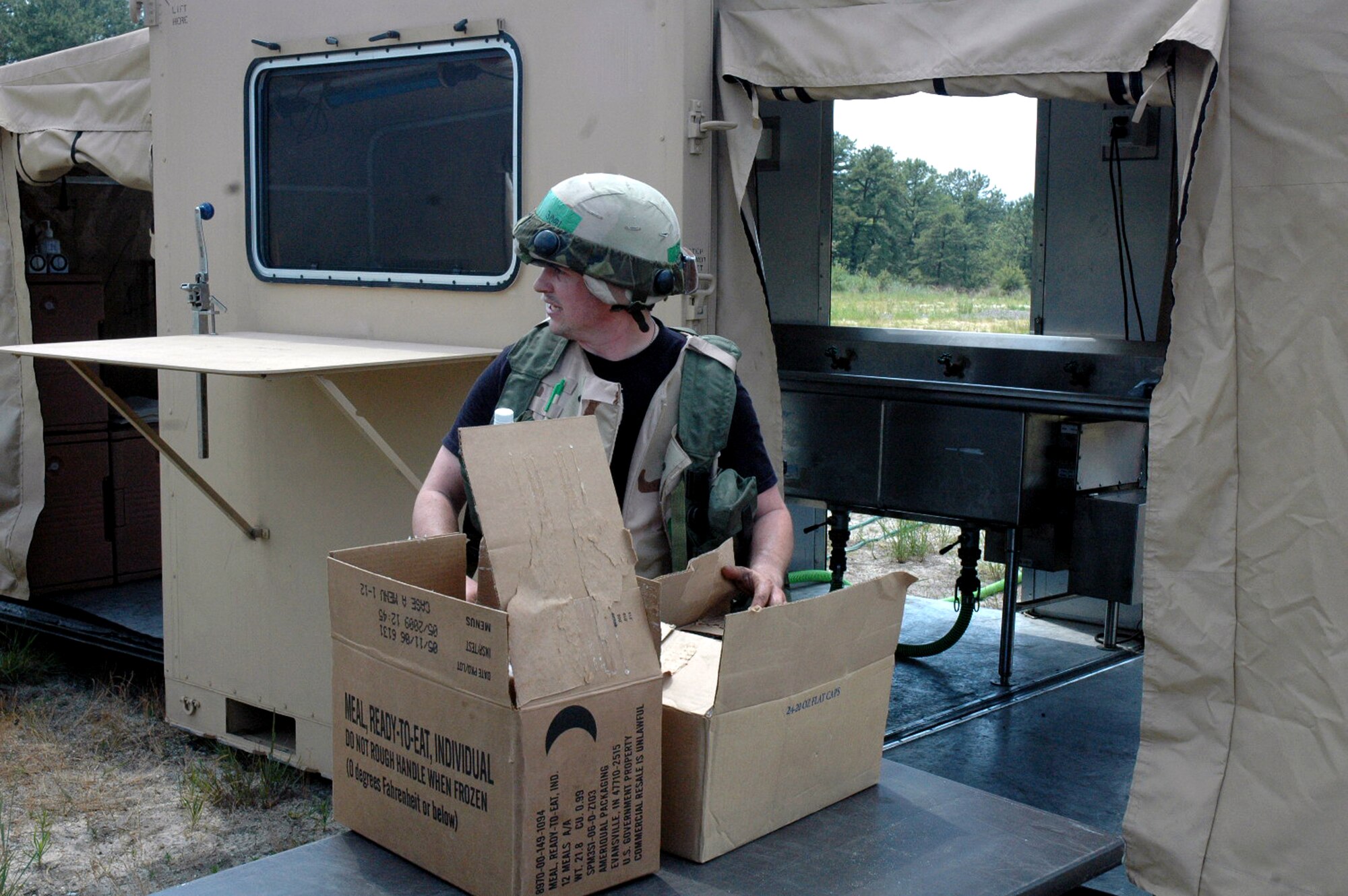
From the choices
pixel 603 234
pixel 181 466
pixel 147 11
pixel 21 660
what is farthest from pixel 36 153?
pixel 603 234

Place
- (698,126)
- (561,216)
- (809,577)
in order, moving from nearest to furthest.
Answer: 1. (561,216)
2. (698,126)
3. (809,577)

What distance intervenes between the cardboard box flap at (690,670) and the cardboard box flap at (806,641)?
3 cm

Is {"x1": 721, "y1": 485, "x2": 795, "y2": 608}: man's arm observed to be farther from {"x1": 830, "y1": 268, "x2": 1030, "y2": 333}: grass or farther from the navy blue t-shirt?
{"x1": 830, "y1": 268, "x2": 1030, "y2": 333}: grass

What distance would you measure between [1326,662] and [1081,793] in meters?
1.44

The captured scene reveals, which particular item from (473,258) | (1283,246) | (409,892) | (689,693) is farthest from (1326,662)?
(473,258)

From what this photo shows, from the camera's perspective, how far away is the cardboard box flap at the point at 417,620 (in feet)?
5.26

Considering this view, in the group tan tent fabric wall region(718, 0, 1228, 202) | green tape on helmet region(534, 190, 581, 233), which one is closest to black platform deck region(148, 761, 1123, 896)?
green tape on helmet region(534, 190, 581, 233)

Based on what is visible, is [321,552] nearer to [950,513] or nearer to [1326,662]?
[950,513]

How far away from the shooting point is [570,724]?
1.63 m

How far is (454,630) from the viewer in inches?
64.7

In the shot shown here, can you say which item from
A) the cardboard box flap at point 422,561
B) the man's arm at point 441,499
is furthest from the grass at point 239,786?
the cardboard box flap at point 422,561

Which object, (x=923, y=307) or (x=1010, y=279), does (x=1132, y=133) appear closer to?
(x=1010, y=279)

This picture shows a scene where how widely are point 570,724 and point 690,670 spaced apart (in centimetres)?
37

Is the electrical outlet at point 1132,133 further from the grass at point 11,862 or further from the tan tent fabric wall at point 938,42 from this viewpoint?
the grass at point 11,862
